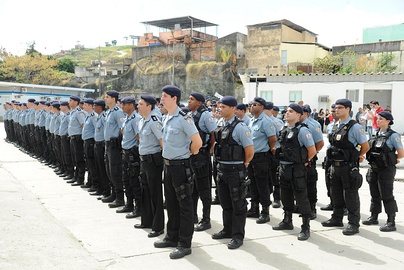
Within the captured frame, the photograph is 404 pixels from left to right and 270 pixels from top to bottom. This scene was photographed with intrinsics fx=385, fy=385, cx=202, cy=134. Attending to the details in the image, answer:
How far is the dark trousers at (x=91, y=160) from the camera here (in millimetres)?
7539

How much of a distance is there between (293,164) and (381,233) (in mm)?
1609

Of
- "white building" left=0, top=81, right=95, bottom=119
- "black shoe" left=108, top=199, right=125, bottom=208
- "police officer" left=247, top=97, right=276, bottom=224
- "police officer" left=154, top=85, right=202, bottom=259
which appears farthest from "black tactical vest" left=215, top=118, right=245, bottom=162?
"white building" left=0, top=81, right=95, bottom=119

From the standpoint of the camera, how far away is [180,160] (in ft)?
14.3

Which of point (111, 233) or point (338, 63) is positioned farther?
point (338, 63)

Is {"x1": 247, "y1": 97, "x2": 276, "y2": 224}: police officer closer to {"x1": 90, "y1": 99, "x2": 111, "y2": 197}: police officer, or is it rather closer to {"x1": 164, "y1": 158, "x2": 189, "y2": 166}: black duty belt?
{"x1": 164, "y1": 158, "x2": 189, "y2": 166}: black duty belt

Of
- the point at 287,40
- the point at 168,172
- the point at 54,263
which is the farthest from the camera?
the point at 287,40

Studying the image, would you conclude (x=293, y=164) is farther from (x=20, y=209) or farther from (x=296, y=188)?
(x=20, y=209)

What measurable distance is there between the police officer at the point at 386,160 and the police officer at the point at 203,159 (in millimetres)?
2342

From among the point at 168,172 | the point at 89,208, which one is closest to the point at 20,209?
the point at 89,208

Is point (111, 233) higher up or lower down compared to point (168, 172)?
lower down

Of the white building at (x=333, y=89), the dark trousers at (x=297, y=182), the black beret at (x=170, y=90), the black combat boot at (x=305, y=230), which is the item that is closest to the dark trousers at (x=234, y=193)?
the dark trousers at (x=297, y=182)

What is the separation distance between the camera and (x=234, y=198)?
456 centimetres

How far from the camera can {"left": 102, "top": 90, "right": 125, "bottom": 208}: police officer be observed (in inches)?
255

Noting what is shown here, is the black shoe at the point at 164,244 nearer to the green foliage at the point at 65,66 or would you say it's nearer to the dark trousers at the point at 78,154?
the dark trousers at the point at 78,154
